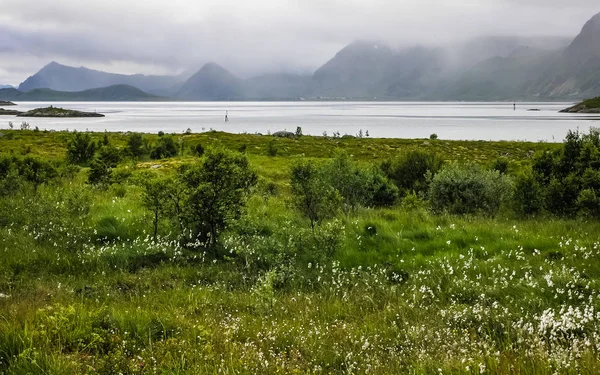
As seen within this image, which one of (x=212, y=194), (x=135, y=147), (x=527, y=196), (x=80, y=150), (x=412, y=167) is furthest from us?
(x=135, y=147)

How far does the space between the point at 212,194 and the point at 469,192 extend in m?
11.4

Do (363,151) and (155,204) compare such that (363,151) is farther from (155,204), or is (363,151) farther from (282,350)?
(282,350)

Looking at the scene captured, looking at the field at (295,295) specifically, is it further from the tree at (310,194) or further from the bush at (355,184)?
the bush at (355,184)

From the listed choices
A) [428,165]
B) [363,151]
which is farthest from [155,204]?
[363,151]

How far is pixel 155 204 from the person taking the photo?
12.0m

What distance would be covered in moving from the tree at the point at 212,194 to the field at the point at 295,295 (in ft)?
1.64

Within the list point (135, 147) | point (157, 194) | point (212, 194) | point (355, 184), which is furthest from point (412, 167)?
point (135, 147)

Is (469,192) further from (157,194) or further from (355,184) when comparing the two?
(157,194)

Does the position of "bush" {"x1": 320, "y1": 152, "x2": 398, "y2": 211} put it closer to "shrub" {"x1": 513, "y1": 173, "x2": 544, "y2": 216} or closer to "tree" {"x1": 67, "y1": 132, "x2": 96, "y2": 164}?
"shrub" {"x1": 513, "y1": 173, "x2": 544, "y2": 216}

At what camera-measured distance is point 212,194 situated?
11.6 metres

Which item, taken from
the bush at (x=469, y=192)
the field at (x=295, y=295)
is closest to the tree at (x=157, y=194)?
the field at (x=295, y=295)

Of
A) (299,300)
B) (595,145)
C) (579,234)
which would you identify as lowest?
(299,300)

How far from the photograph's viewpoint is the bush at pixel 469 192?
18.1 m

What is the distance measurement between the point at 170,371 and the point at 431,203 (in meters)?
16.8
